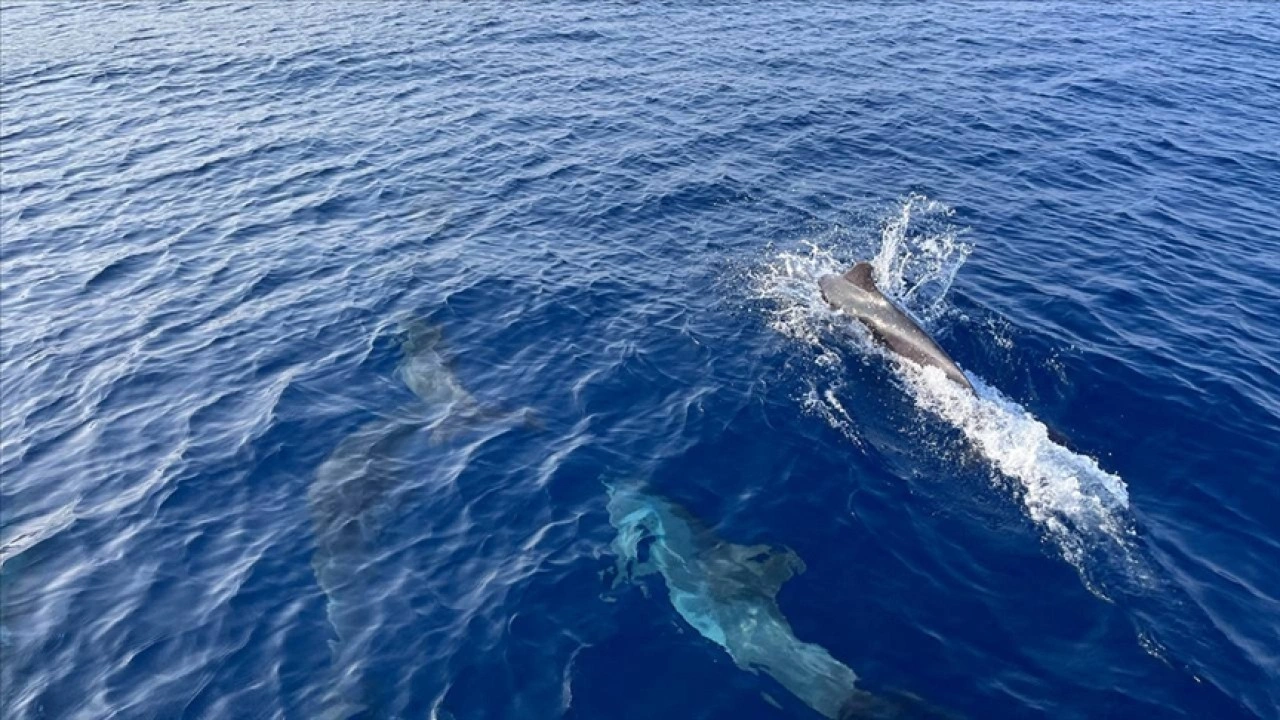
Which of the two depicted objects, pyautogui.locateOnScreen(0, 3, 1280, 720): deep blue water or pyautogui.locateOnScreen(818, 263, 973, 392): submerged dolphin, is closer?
pyautogui.locateOnScreen(0, 3, 1280, 720): deep blue water

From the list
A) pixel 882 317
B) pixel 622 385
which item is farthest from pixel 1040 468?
pixel 622 385

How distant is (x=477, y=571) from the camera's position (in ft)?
67.6

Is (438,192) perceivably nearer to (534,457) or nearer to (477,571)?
(534,457)

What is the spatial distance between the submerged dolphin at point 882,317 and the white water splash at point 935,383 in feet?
0.92

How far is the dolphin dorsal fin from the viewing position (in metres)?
28.0

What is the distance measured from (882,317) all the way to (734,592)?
36.2ft

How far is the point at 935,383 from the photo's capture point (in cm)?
2506

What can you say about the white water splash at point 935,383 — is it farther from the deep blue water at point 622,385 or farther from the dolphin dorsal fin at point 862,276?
the dolphin dorsal fin at point 862,276

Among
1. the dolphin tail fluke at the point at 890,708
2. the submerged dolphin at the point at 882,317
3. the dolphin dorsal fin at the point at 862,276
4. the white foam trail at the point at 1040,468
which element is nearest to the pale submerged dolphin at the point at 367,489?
the dolphin tail fluke at the point at 890,708

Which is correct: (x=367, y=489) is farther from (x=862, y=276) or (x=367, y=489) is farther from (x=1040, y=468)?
(x=1040, y=468)

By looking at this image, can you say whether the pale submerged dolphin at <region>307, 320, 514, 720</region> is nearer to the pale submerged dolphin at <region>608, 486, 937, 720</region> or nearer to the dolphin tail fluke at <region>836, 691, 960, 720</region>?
the pale submerged dolphin at <region>608, 486, 937, 720</region>

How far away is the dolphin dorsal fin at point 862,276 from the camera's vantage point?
2800 cm

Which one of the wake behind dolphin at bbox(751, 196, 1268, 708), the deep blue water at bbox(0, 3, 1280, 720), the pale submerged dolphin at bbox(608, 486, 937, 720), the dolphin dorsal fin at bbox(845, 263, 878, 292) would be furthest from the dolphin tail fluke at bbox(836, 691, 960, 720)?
the dolphin dorsal fin at bbox(845, 263, 878, 292)

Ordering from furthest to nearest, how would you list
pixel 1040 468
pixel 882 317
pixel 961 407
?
1. pixel 882 317
2. pixel 961 407
3. pixel 1040 468
